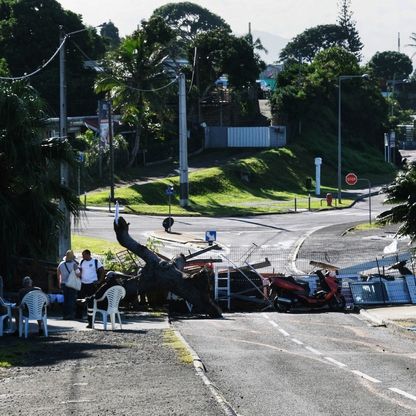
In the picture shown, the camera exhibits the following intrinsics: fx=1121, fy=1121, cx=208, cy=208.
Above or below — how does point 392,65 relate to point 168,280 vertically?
above

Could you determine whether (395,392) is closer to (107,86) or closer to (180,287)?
(180,287)

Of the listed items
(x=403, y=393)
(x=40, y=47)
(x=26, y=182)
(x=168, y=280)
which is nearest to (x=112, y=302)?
(x=26, y=182)

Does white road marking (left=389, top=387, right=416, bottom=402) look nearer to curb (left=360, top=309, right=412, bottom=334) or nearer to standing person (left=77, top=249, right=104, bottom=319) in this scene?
curb (left=360, top=309, right=412, bottom=334)

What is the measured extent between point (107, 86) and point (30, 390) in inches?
2301

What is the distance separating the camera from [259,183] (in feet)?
257

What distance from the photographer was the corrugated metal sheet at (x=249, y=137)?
284 feet

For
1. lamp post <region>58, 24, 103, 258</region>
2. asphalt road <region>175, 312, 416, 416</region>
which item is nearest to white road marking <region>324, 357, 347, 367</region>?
asphalt road <region>175, 312, 416, 416</region>

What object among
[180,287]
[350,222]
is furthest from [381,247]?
[180,287]

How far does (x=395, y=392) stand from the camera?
14.8 meters

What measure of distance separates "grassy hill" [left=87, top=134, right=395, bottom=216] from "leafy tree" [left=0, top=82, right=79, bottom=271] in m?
35.2

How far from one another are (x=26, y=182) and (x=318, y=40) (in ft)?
568

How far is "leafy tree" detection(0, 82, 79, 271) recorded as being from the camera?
78.6 feet

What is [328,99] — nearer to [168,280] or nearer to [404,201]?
[404,201]

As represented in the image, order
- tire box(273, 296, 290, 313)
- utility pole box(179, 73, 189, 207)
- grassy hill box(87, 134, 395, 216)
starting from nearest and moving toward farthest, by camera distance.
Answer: tire box(273, 296, 290, 313)
utility pole box(179, 73, 189, 207)
grassy hill box(87, 134, 395, 216)
